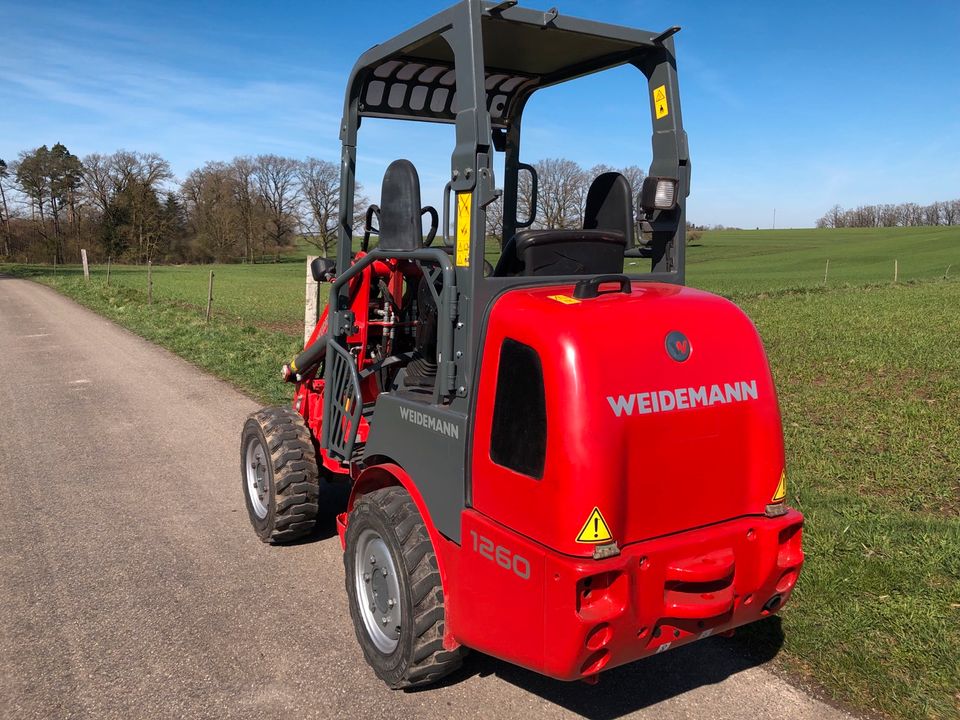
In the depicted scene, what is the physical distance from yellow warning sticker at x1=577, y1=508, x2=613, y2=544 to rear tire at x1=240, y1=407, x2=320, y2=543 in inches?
100.0

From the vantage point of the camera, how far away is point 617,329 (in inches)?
104

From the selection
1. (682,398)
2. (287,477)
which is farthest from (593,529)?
(287,477)

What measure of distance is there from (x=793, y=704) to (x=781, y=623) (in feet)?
2.04

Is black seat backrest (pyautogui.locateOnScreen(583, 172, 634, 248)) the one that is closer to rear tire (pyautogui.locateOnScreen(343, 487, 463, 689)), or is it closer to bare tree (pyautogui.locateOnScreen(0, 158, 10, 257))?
rear tire (pyautogui.locateOnScreen(343, 487, 463, 689))

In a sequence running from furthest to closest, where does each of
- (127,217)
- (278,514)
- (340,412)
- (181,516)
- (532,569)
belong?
1. (127,217)
2. (181,516)
3. (278,514)
4. (340,412)
5. (532,569)

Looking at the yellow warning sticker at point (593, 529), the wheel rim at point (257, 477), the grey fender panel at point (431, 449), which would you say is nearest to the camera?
the yellow warning sticker at point (593, 529)

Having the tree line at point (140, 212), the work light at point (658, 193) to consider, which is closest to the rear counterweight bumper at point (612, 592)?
the work light at point (658, 193)

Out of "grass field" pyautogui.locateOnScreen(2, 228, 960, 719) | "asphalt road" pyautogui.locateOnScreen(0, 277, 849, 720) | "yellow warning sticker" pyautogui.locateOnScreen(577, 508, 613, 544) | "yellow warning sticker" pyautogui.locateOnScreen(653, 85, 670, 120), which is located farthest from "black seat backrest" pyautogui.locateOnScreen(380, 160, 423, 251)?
"grass field" pyautogui.locateOnScreen(2, 228, 960, 719)

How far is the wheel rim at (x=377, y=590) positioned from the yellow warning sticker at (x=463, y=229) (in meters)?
1.30

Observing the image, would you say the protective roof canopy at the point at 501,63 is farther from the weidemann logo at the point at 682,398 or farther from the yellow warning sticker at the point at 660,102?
the weidemann logo at the point at 682,398

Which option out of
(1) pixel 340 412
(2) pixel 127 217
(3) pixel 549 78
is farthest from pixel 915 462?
(2) pixel 127 217

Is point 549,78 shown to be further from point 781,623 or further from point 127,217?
point 127,217

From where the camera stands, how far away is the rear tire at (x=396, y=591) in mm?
3088

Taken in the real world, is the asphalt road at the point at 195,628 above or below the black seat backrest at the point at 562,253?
below
